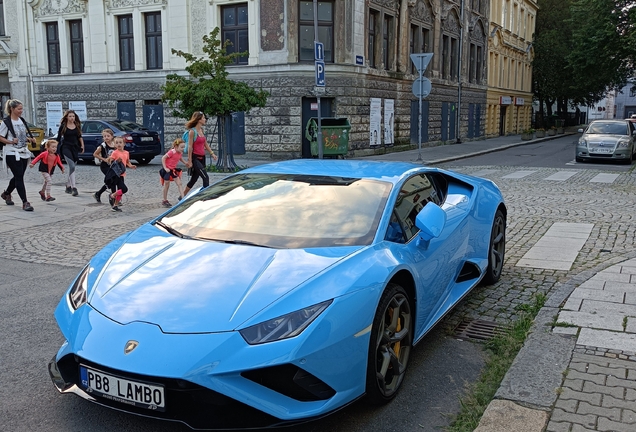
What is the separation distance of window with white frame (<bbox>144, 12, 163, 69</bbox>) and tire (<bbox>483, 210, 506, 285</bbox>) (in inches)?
899

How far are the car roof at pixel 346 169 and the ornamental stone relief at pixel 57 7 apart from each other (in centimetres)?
2603

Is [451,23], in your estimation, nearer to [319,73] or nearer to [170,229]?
[319,73]

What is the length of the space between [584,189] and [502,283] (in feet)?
29.7

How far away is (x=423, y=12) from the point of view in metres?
30.8

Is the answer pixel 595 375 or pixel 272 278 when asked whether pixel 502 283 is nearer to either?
pixel 595 375

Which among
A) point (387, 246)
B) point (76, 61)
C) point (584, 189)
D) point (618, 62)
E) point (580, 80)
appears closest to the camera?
point (387, 246)

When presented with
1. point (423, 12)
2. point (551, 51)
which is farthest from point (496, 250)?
point (551, 51)

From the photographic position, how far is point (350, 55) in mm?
24109

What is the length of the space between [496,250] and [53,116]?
89.1 feet

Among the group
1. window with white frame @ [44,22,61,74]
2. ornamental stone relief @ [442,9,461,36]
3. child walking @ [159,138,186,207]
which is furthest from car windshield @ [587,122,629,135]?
window with white frame @ [44,22,61,74]

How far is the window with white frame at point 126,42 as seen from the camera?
2686cm

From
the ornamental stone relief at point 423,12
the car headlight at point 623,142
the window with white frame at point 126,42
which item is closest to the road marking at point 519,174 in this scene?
the car headlight at point 623,142

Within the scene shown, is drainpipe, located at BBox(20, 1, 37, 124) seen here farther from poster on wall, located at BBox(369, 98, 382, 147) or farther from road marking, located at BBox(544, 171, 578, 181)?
→ road marking, located at BBox(544, 171, 578, 181)

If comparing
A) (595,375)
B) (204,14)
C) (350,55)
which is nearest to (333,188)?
(595,375)
